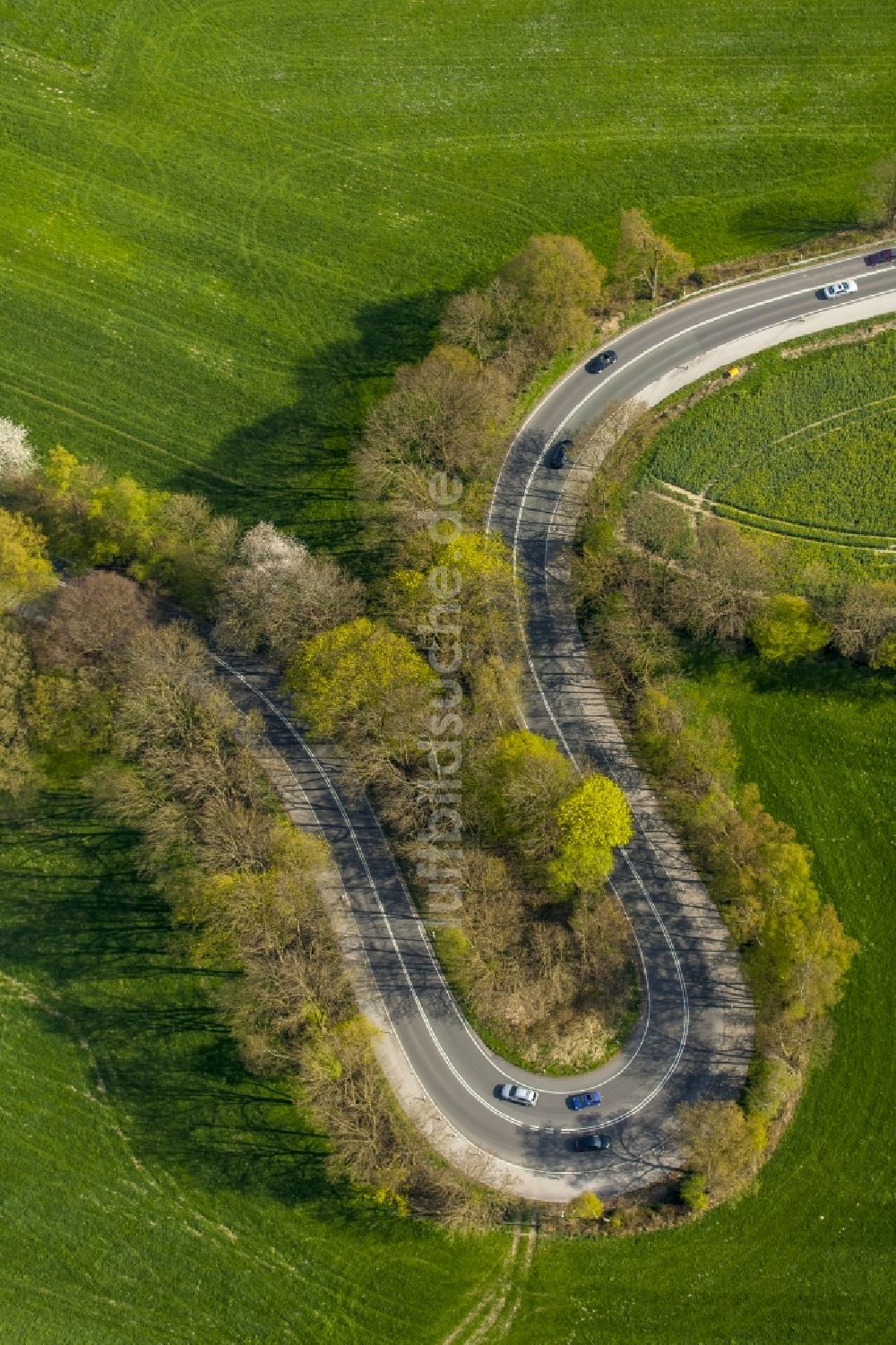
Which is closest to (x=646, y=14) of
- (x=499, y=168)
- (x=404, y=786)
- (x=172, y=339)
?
(x=499, y=168)

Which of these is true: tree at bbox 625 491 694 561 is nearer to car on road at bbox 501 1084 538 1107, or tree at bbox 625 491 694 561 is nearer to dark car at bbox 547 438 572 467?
dark car at bbox 547 438 572 467

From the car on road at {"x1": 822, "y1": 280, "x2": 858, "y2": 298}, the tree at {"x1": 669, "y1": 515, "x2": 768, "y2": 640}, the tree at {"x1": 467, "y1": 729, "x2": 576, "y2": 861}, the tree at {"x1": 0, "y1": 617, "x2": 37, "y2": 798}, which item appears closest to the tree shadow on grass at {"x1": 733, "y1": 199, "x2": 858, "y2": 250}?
the car on road at {"x1": 822, "y1": 280, "x2": 858, "y2": 298}

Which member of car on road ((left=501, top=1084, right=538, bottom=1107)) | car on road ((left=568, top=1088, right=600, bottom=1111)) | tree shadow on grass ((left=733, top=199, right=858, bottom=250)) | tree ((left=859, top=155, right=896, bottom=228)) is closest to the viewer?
car on road ((left=568, top=1088, right=600, bottom=1111))

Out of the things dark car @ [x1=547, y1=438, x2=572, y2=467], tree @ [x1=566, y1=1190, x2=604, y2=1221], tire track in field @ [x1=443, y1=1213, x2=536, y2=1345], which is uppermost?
dark car @ [x1=547, y1=438, x2=572, y2=467]

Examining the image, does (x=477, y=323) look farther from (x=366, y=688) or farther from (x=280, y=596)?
(x=366, y=688)

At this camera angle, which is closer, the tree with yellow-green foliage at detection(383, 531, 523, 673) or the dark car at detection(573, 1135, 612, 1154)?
the dark car at detection(573, 1135, 612, 1154)
